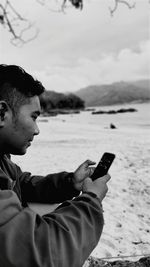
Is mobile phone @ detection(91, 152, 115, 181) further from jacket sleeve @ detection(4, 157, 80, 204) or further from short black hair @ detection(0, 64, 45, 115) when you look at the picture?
short black hair @ detection(0, 64, 45, 115)

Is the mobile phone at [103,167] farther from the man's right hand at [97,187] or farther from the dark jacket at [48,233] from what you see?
the dark jacket at [48,233]

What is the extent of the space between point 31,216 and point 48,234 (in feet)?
0.34

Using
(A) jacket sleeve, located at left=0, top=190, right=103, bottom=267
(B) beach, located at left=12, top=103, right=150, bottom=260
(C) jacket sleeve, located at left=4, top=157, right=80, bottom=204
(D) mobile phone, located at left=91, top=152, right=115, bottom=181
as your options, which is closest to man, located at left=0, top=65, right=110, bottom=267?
(A) jacket sleeve, located at left=0, top=190, right=103, bottom=267

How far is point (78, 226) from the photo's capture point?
1.45 metres

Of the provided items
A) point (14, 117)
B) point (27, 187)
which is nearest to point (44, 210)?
point (27, 187)

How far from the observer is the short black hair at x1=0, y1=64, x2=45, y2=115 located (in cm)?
187

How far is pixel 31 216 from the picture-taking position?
1.41 m

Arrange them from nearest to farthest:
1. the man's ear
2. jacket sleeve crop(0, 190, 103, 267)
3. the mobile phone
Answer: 1. jacket sleeve crop(0, 190, 103, 267)
2. the man's ear
3. the mobile phone

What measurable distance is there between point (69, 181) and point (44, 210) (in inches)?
14.1

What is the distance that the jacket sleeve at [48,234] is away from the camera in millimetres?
1329

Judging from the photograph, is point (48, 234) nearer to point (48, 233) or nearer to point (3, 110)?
point (48, 233)

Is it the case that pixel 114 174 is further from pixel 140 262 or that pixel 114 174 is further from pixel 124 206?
pixel 140 262

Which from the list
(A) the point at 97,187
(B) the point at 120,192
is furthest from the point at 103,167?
(B) the point at 120,192

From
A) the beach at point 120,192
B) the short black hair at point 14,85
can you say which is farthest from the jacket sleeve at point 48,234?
the beach at point 120,192
